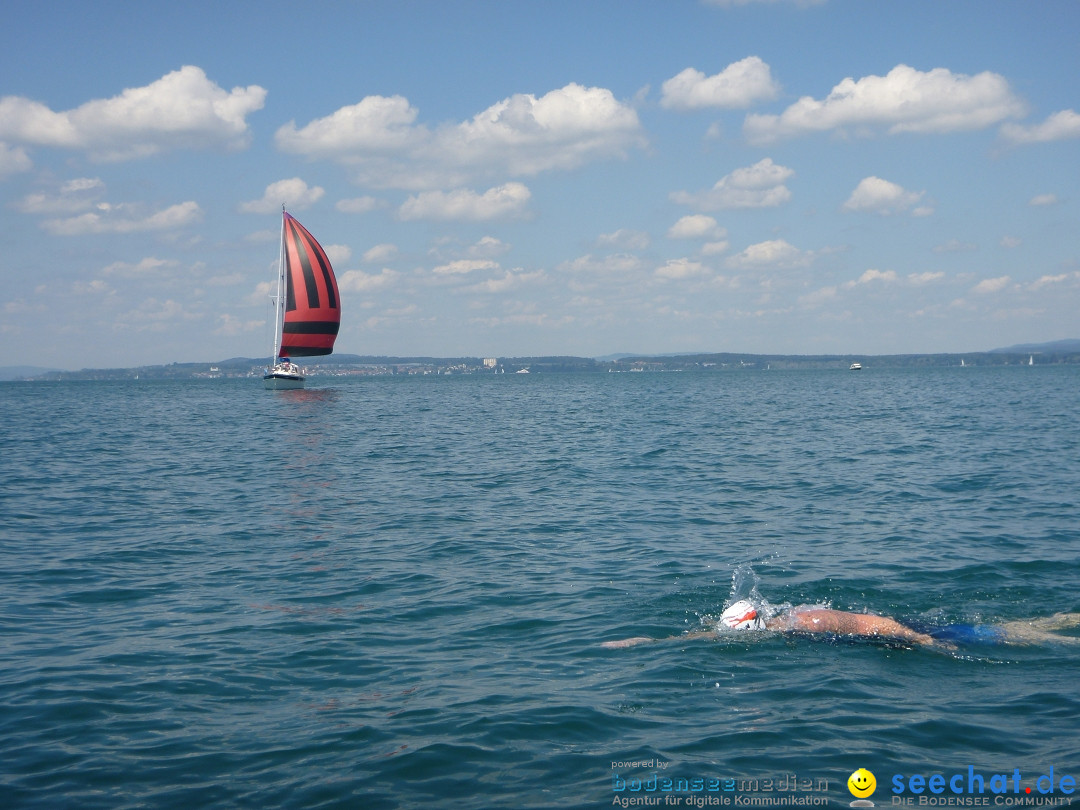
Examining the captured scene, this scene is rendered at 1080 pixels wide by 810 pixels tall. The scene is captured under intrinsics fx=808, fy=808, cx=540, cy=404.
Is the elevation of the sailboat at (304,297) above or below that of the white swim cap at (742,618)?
above

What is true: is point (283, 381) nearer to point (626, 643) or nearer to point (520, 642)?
point (520, 642)

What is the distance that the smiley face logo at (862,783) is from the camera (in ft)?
21.2

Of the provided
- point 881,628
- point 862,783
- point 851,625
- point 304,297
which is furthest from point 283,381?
point 862,783

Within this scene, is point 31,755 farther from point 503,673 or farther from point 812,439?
point 812,439

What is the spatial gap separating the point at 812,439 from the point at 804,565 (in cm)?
2169

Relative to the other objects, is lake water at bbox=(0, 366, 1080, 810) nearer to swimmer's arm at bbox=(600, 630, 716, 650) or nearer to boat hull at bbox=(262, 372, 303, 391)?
swimmer's arm at bbox=(600, 630, 716, 650)

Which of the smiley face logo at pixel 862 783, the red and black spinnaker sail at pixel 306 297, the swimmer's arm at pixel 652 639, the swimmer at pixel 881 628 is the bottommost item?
the smiley face logo at pixel 862 783

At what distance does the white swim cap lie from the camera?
1020 cm

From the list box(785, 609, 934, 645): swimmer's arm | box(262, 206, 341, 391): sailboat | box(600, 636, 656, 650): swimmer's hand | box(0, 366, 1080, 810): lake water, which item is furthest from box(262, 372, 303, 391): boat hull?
box(785, 609, 934, 645): swimmer's arm

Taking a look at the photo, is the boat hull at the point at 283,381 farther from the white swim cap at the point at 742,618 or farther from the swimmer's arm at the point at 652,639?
the white swim cap at the point at 742,618

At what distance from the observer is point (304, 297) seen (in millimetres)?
72312

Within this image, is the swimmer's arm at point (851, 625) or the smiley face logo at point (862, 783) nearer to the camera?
the smiley face logo at point (862, 783)

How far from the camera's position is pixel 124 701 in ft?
27.5

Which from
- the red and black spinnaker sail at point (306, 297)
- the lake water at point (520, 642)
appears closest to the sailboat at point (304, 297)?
the red and black spinnaker sail at point (306, 297)
